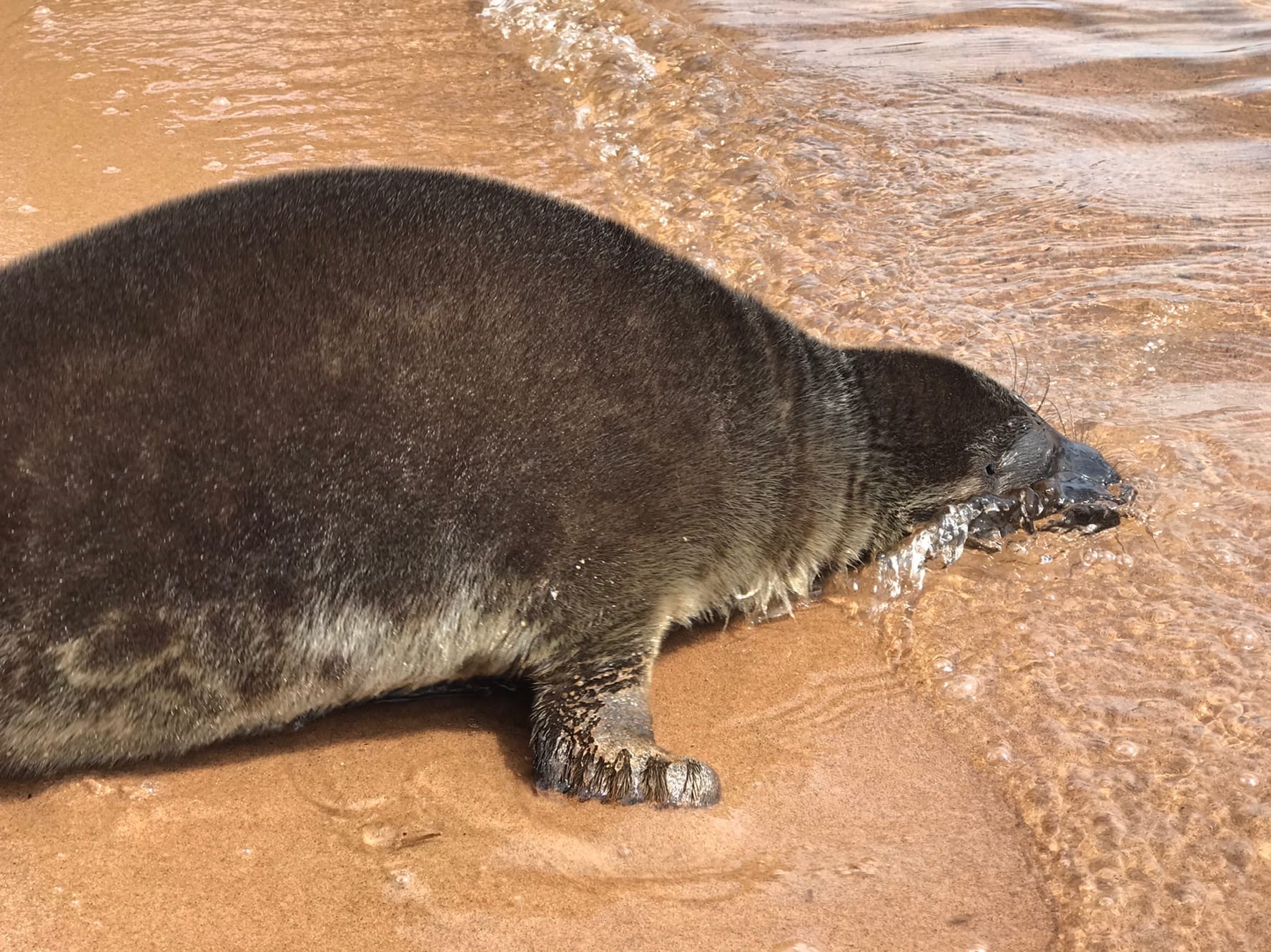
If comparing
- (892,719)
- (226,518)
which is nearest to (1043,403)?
(892,719)

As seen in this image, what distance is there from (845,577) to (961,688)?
626mm

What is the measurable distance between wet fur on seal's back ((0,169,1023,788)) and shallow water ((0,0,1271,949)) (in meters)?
0.25

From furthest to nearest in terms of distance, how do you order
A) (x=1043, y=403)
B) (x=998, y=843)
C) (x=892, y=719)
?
1. (x=1043, y=403)
2. (x=892, y=719)
3. (x=998, y=843)

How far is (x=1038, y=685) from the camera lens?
349 cm

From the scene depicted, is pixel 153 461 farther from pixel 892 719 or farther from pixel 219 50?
pixel 219 50

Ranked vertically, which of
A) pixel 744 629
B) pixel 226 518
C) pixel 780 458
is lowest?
pixel 744 629

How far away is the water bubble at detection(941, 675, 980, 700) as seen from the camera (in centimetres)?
349

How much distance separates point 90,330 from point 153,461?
0.33 meters

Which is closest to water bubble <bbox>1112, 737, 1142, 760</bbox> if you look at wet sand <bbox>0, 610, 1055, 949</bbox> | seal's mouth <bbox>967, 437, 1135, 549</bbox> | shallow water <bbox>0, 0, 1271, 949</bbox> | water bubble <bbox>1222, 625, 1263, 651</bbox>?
shallow water <bbox>0, 0, 1271, 949</bbox>

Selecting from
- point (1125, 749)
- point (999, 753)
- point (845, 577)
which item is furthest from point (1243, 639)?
point (845, 577)

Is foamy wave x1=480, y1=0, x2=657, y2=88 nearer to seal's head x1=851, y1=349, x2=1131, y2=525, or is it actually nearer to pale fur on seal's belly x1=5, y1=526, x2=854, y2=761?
seal's head x1=851, y1=349, x2=1131, y2=525

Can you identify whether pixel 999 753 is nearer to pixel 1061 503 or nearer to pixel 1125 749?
pixel 1125 749

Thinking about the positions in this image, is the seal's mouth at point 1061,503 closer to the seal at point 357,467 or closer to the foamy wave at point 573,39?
the seal at point 357,467

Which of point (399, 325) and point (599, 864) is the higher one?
point (399, 325)
